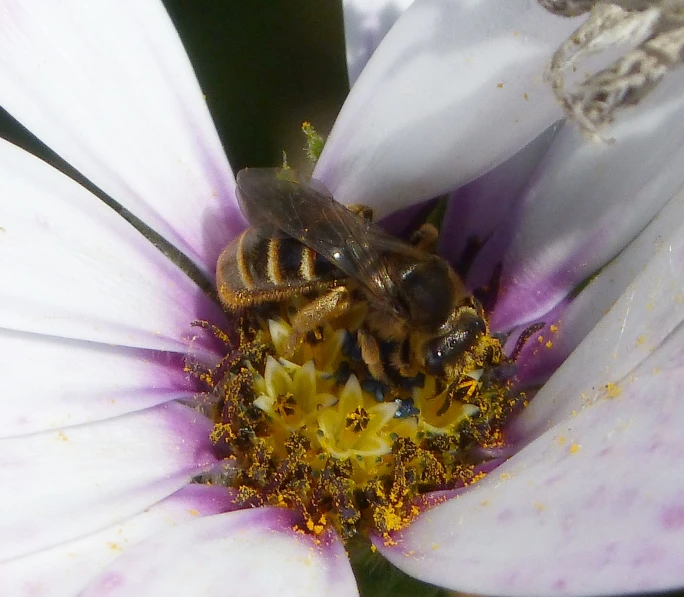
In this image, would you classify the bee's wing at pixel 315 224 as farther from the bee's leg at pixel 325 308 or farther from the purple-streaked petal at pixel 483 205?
the purple-streaked petal at pixel 483 205

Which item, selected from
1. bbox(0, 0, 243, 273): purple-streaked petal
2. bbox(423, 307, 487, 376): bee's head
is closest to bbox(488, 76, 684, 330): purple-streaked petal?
bbox(423, 307, 487, 376): bee's head

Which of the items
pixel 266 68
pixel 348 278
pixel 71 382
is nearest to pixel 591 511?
pixel 348 278

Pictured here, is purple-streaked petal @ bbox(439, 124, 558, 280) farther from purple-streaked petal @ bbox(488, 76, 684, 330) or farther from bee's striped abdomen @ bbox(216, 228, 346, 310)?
bee's striped abdomen @ bbox(216, 228, 346, 310)

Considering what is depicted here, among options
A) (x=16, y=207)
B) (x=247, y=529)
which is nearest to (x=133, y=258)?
(x=16, y=207)

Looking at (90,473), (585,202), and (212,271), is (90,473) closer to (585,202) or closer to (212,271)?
(212,271)

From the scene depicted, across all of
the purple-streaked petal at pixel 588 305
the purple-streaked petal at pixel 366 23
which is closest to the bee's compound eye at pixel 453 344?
the purple-streaked petal at pixel 588 305

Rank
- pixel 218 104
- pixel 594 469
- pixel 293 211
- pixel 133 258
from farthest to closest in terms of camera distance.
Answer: pixel 218 104 → pixel 133 258 → pixel 293 211 → pixel 594 469

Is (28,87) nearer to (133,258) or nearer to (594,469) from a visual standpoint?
(133,258)
